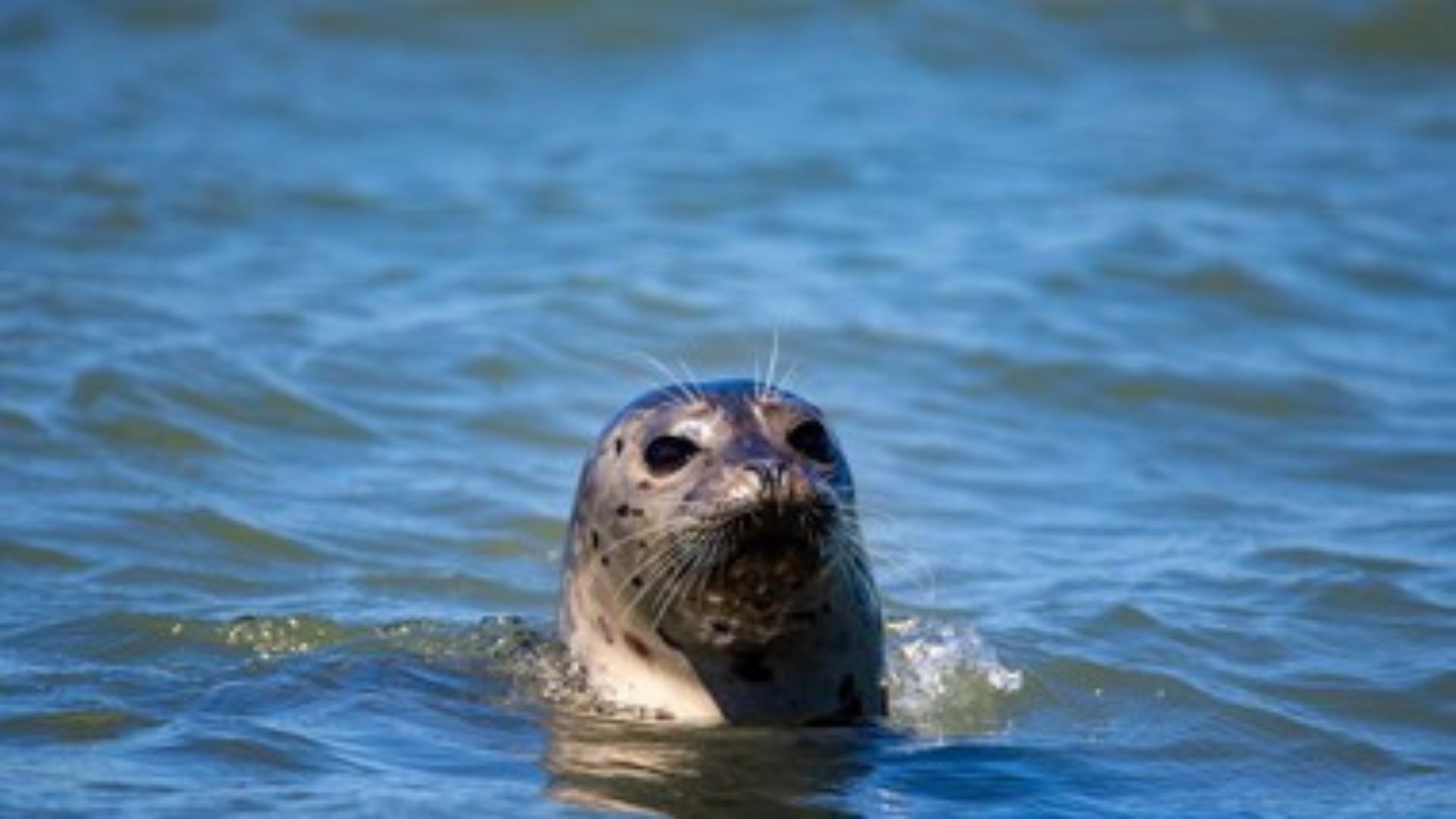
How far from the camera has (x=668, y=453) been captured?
6.30m

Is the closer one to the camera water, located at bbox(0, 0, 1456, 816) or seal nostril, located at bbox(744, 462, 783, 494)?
seal nostril, located at bbox(744, 462, 783, 494)

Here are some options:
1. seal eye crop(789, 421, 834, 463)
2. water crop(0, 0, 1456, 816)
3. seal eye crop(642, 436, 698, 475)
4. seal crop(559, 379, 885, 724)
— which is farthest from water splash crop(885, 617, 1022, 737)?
seal eye crop(642, 436, 698, 475)

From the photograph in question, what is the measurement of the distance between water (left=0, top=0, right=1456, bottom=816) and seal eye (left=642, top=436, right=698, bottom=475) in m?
0.59

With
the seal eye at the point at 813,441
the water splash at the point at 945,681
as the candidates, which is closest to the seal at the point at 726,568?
the seal eye at the point at 813,441

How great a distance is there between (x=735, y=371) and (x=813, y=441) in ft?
15.5

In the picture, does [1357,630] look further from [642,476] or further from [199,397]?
[199,397]

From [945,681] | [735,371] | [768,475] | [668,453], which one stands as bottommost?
[945,681]

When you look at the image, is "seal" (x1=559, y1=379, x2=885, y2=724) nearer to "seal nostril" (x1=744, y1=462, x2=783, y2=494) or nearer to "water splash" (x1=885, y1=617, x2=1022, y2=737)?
"seal nostril" (x1=744, y1=462, x2=783, y2=494)

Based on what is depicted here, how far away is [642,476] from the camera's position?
6.33 m

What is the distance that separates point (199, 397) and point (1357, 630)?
4.25 m

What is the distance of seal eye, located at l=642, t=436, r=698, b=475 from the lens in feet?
20.5

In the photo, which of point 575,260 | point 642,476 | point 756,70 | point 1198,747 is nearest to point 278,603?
point 642,476

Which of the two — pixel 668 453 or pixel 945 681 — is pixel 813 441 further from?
pixel 945 681

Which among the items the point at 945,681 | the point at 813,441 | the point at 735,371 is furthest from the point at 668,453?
the point at 735,371
